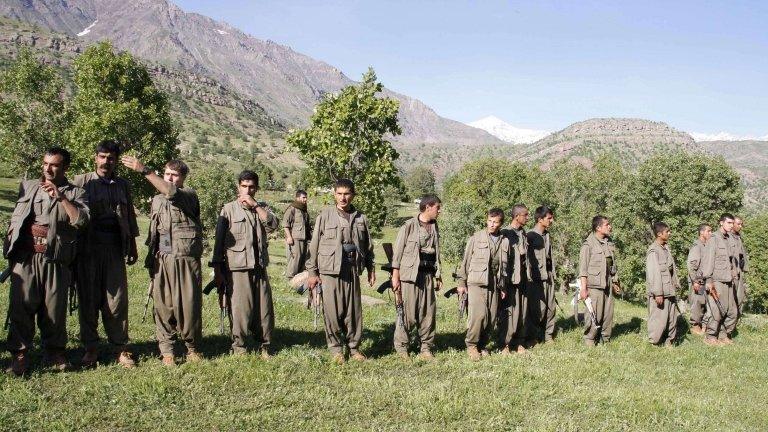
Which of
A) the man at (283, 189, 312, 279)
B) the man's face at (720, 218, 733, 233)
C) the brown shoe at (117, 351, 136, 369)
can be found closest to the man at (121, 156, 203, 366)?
the brown shoe at (117, 351, 136, 369)

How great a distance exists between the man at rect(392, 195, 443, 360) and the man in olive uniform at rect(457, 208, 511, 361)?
2.20 ft

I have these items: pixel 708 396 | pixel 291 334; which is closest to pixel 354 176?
pixel 291 334

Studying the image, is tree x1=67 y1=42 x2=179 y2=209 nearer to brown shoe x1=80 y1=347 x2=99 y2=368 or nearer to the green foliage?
brown shoe x1=80 y1=347 x2=99 y2=368

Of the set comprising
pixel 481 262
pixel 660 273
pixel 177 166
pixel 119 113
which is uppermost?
pixel 119 113

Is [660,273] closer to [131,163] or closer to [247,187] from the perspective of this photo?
[247,187]

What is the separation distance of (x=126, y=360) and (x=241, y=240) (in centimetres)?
Result: 213

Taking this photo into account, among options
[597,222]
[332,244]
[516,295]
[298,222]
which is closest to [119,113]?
[298,222]

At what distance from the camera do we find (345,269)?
25.7 feet

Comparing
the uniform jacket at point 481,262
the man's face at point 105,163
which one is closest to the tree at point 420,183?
the uniform jacket at point 481,262

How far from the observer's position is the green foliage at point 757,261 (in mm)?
42812

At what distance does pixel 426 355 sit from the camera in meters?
8.29

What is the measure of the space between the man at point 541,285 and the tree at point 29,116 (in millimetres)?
36349

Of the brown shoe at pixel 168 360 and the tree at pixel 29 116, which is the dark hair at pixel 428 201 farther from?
the tree at pixel 29 116

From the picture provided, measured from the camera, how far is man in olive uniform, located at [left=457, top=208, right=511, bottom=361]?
8602mm
